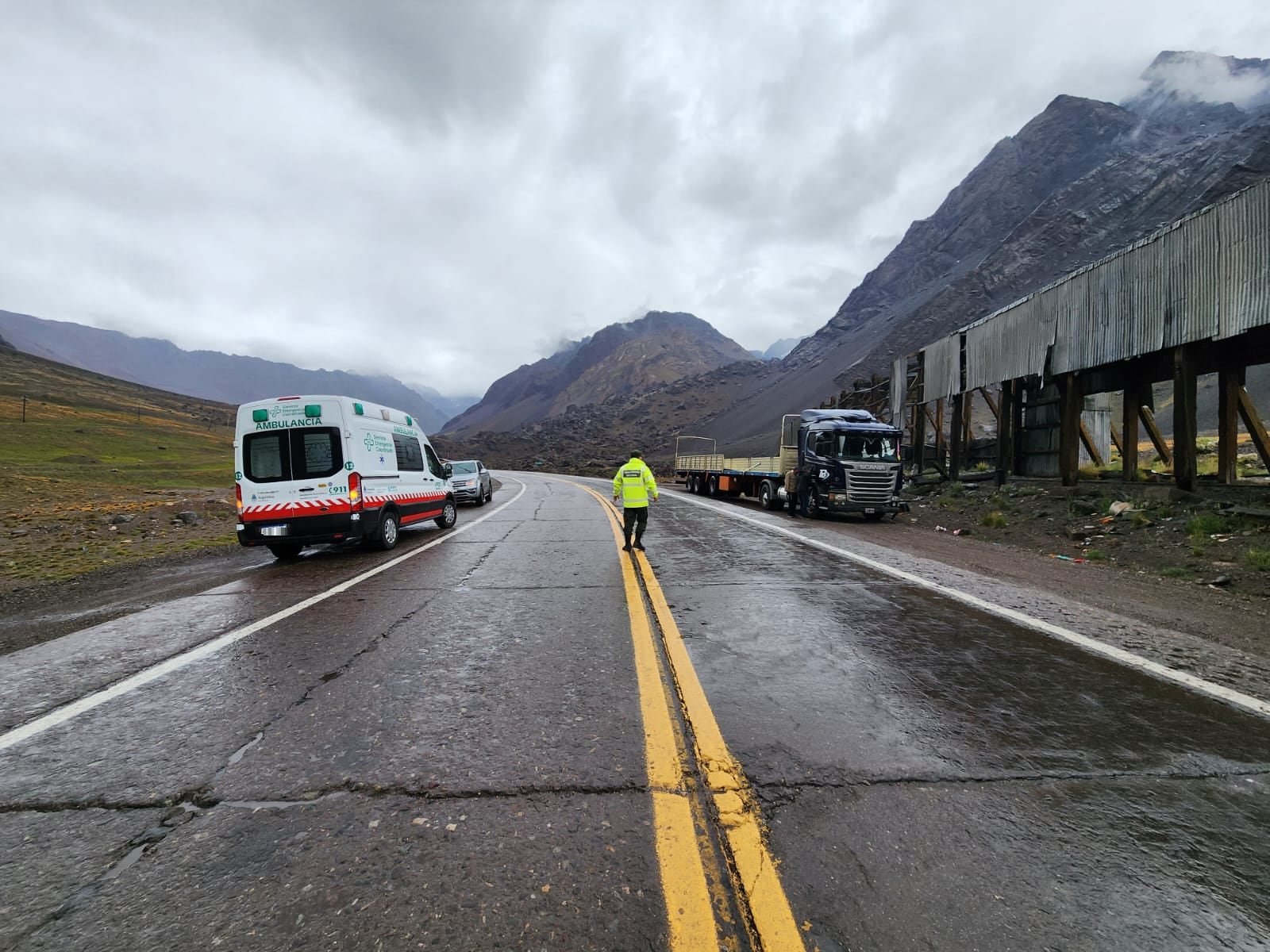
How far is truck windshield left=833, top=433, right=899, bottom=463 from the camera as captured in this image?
46.2 ft

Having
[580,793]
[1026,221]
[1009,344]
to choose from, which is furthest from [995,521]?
[1026,221]

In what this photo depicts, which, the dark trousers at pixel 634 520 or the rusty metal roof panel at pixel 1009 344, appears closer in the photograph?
the dark trousers at pixel 634 520

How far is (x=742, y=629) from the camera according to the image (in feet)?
15.8

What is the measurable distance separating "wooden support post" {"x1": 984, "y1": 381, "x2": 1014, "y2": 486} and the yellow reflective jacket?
14306 mm

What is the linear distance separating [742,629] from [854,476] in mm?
10186

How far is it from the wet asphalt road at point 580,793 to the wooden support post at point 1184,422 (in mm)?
10277

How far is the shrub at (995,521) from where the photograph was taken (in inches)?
515

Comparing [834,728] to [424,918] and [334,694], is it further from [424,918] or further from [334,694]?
[334,694]

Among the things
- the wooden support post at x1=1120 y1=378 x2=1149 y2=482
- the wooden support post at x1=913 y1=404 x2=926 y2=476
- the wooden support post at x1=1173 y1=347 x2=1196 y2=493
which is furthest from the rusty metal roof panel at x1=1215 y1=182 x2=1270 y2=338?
the wooden support post at x1=913 y1=404 x2=926 y2=476

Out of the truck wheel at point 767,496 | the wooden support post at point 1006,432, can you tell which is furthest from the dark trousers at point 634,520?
the wooden support post at point 1006,432

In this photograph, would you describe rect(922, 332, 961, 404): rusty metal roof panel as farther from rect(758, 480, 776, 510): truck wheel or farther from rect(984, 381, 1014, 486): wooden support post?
rect(758, 480, 776, 510): truck wheel

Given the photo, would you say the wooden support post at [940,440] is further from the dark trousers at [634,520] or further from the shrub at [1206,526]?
the dark trousers at [634,520]

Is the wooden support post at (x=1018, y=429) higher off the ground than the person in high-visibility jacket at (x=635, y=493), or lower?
higher

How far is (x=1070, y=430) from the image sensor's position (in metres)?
15.0
